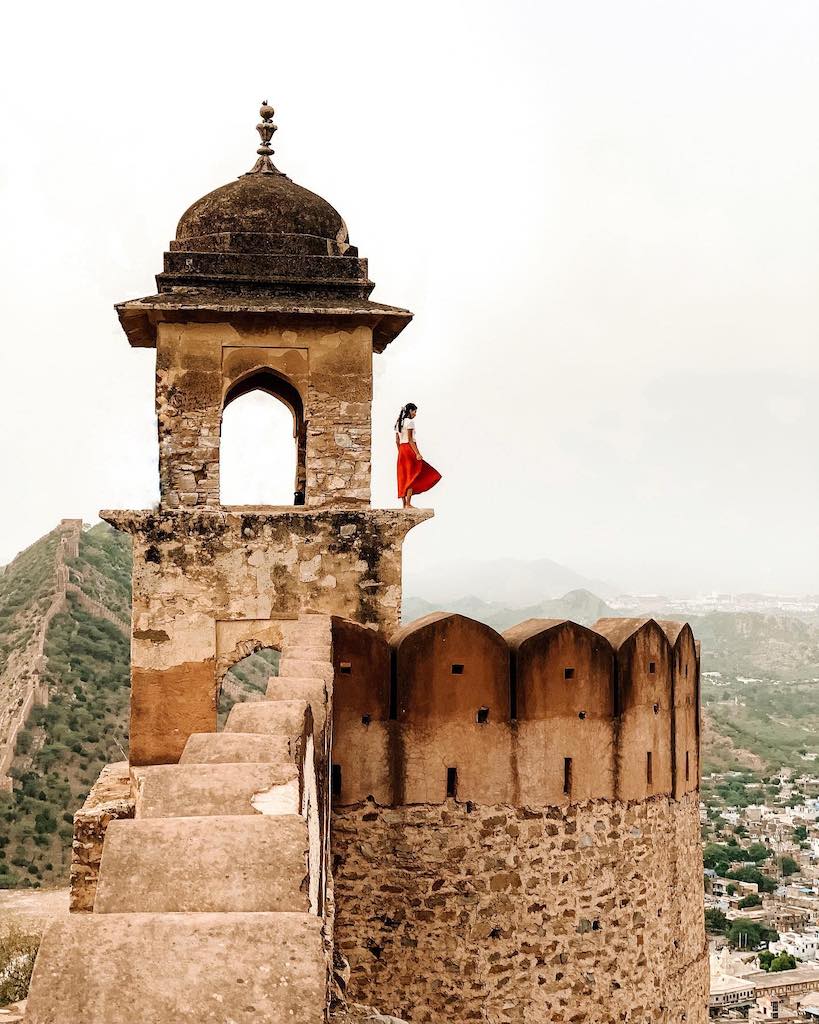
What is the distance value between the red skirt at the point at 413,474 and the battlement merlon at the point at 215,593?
2.02 ft

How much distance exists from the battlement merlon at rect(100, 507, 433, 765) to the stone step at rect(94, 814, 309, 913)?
6.86 metres

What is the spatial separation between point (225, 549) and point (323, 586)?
2.44 feet

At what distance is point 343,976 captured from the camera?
585cm

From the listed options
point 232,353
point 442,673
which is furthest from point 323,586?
point 442,673

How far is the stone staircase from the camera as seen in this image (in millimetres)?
2484

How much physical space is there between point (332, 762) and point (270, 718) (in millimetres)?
2712

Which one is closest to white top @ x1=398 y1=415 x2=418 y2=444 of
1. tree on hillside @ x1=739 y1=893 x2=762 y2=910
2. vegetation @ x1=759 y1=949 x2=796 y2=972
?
vegetation @ x1=759 y1=949 x2=796 y2=972

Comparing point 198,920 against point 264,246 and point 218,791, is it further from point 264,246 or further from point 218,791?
point 264,246

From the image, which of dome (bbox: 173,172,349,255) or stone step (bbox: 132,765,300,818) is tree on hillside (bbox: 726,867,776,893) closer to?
dome (bbox: 173,172,349,255)

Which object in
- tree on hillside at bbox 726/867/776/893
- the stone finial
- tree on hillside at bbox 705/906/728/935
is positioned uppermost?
the stone finial

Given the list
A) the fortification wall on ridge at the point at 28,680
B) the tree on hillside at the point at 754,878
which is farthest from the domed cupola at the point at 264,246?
the tree on hillside at the point at 754,878

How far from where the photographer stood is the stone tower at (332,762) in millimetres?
2789

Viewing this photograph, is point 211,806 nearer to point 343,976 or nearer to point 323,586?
point 343,976

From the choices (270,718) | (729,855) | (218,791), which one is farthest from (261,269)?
(729,855)
